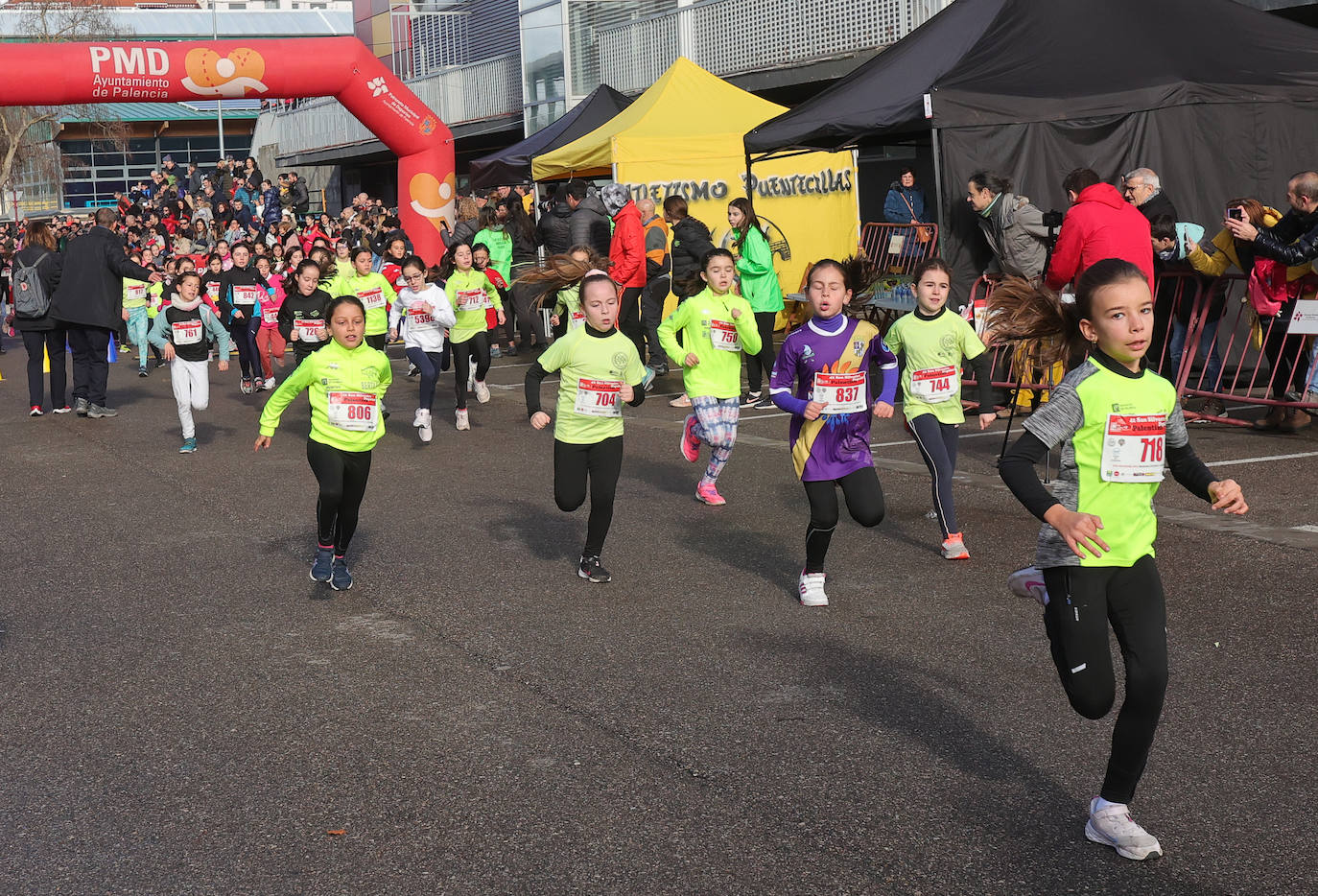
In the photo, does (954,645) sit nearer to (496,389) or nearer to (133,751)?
(133,751)

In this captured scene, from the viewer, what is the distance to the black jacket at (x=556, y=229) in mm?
18312

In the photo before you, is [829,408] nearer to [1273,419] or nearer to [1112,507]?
[1112,507]

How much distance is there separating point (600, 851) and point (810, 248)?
16.5 metres

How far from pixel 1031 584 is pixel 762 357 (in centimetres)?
1059

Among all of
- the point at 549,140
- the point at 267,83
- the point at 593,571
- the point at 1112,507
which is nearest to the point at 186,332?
the point at 593,571

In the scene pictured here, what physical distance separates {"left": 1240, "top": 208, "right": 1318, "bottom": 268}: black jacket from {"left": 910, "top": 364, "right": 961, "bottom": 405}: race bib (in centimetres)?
368

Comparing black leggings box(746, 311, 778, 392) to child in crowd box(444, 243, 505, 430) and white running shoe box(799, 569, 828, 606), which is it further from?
white running shoe box(799, 569, 828, 606)

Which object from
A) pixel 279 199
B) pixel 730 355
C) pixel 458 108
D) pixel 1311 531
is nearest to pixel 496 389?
pixel 730 355

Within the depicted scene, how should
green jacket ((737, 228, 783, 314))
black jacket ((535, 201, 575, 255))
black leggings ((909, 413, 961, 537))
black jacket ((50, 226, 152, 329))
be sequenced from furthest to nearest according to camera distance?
1. black jacket ((535, 201, 575, 255))
2. black jacket ((50, 226, 152, 329))
3. green jacket ((737, 228, 783, 314))
4. black leggings ((909, 413, 961, 537))

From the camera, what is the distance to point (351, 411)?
740cm

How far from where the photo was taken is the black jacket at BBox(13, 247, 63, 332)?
1513 cm

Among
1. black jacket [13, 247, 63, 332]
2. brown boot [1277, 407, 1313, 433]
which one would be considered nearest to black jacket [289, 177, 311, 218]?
black jacket [13, 247, 63, 332]

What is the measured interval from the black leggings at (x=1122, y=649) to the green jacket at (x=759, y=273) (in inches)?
409

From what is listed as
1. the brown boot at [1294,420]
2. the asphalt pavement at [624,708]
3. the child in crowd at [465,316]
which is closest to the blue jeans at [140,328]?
the child in crowd at [465,316]
